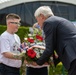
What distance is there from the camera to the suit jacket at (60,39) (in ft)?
13.4

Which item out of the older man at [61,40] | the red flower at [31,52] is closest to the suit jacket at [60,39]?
the older man at [61,40]

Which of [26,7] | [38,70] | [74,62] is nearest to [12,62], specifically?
[38,70]

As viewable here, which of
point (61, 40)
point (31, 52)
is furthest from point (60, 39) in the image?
point (31, 52)

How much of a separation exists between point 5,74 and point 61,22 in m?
1.29

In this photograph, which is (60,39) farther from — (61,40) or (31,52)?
(31,52)

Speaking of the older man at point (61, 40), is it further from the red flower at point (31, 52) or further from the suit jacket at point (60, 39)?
the red flower at point (31, 52)

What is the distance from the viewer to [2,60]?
16.6ft

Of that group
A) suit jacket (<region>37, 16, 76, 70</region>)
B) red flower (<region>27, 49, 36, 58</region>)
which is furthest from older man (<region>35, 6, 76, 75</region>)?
red flower (<region>27, 49, 36, 58</region>)

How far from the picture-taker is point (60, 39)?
13.7 ft

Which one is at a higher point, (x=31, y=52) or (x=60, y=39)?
(x=60, y=39)

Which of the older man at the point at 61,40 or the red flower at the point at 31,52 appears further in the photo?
the red flower at the point at 31,52

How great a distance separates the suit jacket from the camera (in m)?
4.09

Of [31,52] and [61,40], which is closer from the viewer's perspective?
[61,40]

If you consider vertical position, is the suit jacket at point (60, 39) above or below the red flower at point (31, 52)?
above
